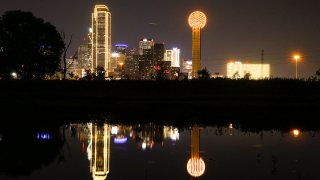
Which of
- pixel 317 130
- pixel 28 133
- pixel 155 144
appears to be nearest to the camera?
pixel 155 144

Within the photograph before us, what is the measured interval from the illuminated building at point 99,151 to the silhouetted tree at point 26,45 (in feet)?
149

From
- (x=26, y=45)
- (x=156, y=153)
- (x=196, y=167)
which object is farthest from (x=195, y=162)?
(x=26, y=45)

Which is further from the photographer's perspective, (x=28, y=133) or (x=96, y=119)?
(x=96, y=119)

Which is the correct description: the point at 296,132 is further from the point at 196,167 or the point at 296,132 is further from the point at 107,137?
the point at 196,167

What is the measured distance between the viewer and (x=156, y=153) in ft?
51.1

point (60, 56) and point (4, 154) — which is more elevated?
point (60, 56)

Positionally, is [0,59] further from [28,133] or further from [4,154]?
[4,154]

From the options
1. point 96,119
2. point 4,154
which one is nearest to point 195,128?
point 96,119

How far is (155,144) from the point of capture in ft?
58.2

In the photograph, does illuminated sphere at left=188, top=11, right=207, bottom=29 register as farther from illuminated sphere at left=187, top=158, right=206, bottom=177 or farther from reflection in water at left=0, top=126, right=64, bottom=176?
illuminated sphere at left=187, top=158, right=206, bottom=177

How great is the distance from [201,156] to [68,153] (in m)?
4.81

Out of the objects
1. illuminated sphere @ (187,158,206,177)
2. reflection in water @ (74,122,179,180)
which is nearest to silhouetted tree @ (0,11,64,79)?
reflection in water @ (74,122,179,180)

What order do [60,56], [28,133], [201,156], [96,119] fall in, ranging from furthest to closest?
[60,56] → [96,119] → [28,133] → [201,156]

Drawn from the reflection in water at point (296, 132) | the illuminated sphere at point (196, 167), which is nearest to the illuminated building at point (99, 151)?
the illuminated sphere at point (196, 167)
